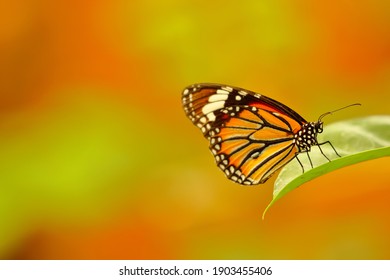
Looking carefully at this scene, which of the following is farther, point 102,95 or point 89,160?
point 102,95

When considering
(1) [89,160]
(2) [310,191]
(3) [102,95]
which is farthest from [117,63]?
(2) [310,191]

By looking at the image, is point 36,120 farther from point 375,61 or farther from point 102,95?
point 375,61

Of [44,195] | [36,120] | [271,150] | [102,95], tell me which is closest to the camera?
[271,150]

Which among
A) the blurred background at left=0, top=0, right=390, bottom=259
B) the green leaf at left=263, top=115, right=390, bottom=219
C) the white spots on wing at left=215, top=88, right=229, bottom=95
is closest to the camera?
the green leaf at left=263, top=115, right=390, bottom=219

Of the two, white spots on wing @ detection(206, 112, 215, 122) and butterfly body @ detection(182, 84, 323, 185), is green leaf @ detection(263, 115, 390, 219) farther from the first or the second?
white spots on wing @ detection(206, 112, 215, 122)

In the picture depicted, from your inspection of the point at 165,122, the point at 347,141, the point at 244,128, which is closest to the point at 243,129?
the point at 244,128

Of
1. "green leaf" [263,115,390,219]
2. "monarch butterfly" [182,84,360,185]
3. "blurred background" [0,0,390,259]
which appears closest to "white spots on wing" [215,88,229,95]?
"monarch butterfly" [182,84,360,185]

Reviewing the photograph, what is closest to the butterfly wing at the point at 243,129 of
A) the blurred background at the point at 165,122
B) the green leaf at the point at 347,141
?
the green leaf at the point at 347,141
